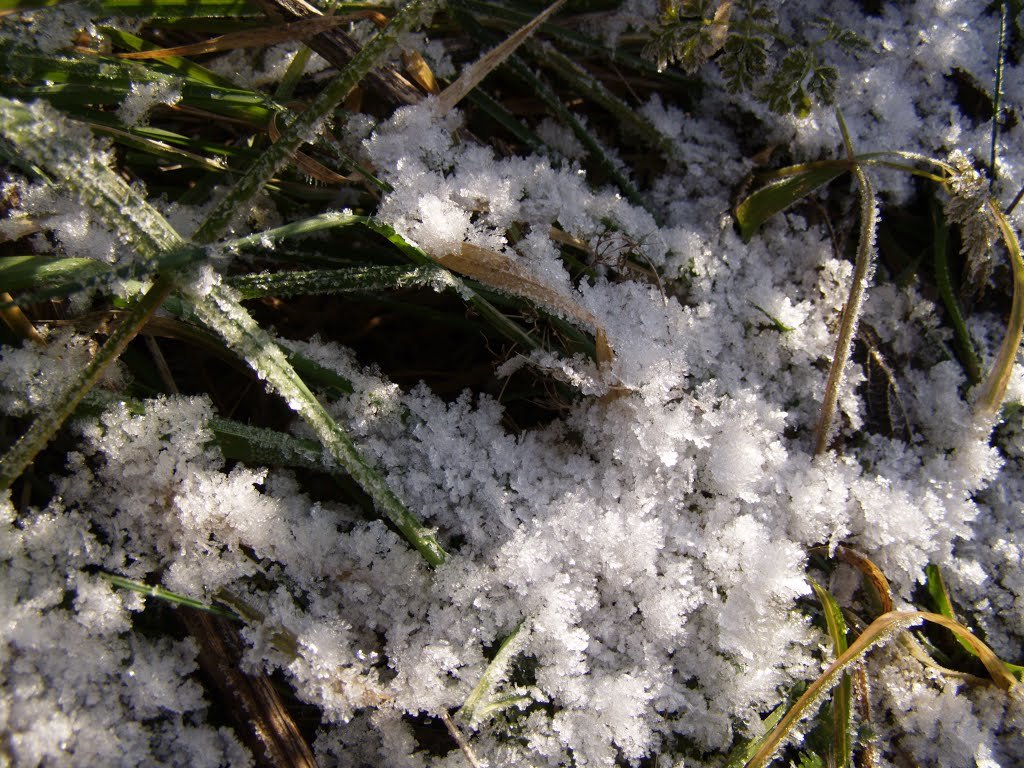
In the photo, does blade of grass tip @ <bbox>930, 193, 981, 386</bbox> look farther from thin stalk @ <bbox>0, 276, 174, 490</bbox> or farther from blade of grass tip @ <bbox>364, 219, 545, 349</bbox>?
thin stalk @ <bbox>0, 276, 174, 490</bbox>

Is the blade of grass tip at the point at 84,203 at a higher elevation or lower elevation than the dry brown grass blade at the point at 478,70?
lower

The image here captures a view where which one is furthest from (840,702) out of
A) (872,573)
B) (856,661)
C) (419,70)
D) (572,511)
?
(419,70)

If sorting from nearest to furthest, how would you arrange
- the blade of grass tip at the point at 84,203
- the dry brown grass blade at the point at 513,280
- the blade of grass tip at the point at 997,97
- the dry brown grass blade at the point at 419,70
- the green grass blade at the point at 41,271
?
1. the blade of grass tip at the point at 84,203
2. the green grass blade at the point at 41,271
3. the dry brown grass blade at the point at 513,280
4. the dry brown grass blade at the point at 419,70
5. the blade of grass tip at the point at 997,97

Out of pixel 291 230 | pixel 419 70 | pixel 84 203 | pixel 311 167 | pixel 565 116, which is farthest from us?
pixel 565 116

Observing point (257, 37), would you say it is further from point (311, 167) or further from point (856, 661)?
point (856, 661)

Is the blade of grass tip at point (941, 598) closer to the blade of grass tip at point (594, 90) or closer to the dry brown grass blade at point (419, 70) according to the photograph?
the blade of grass tip at point (594, 90)

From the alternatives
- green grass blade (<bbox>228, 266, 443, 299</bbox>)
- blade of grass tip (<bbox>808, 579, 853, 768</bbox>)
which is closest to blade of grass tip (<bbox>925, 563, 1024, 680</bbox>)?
blade of grass tip (<bbox>808, 579, 853, 768</bbox>)

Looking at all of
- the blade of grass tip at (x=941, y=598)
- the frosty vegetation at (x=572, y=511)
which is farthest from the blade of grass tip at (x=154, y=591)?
the blade of grass tip at (x=941, y=598)
